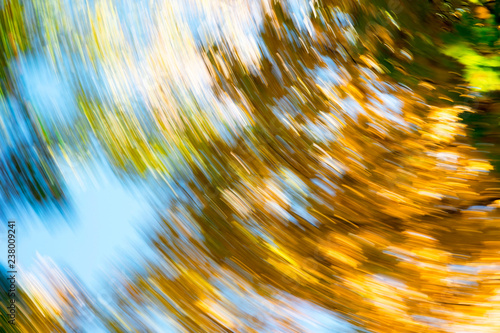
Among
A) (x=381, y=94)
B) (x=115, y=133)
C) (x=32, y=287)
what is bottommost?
(x=32, y=287)

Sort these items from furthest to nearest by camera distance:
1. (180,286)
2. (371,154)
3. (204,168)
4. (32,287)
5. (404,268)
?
(371,154)
(204,168)
(404,268)
(180,286)
(32,287)

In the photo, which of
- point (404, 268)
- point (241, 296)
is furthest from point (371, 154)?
point (241, 296)

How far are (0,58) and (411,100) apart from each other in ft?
5.50

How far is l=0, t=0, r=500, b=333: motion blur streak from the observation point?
4.13 ft

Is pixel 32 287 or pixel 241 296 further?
pixel 241 296

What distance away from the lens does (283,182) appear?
5.06 feet

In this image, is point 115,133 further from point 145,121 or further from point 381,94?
point 381,94

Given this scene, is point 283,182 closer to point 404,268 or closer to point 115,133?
point 404,268

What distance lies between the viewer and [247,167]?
1.54 metres

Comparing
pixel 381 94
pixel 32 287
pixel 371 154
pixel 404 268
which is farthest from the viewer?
pixel 381 94

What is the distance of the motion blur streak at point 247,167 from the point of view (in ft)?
4.13

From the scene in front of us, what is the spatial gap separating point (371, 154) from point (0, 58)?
55.5 inches

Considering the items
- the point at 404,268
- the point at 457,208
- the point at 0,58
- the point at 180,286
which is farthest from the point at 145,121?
the point at 457,208

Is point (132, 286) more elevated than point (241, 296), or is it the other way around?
point (241, 296)
